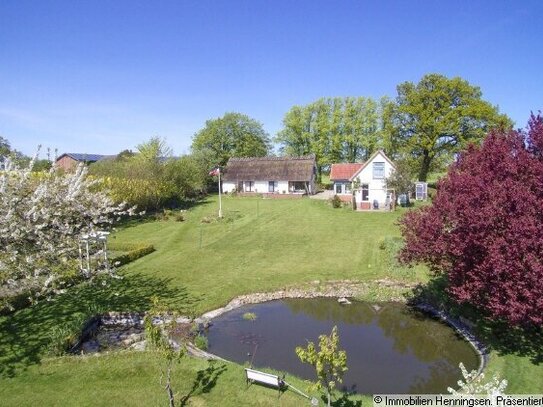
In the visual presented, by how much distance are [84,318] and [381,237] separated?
22.6 meters

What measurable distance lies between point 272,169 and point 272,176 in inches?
50.5

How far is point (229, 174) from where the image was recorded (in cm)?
6425

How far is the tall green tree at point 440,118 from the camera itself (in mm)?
50156

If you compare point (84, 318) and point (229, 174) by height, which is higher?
point (229, 174)

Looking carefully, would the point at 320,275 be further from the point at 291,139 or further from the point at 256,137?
the point at 256,137

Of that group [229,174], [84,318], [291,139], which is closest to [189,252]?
[84,318]

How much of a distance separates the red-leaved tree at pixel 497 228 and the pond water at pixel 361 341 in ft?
10.2

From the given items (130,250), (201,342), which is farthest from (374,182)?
(201,342)

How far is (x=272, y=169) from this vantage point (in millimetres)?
62469

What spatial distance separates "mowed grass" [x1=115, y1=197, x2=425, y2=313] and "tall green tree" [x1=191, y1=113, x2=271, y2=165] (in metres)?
33.1

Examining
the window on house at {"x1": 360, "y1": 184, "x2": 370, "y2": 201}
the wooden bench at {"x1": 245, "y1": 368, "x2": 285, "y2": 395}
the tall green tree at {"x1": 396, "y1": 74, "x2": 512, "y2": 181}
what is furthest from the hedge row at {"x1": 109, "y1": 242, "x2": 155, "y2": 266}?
the tall green tree at {"x1": 396, "y1": 74, "x2": 512, "y2": 181}

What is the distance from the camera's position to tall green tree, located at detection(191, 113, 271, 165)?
249ft

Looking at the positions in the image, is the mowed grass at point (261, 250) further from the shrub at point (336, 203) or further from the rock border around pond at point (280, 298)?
the shrub at point (336, 203)

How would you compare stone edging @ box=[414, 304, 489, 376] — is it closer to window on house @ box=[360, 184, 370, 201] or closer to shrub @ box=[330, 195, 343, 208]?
shrub @ box=[330, 195, 343, 208]
